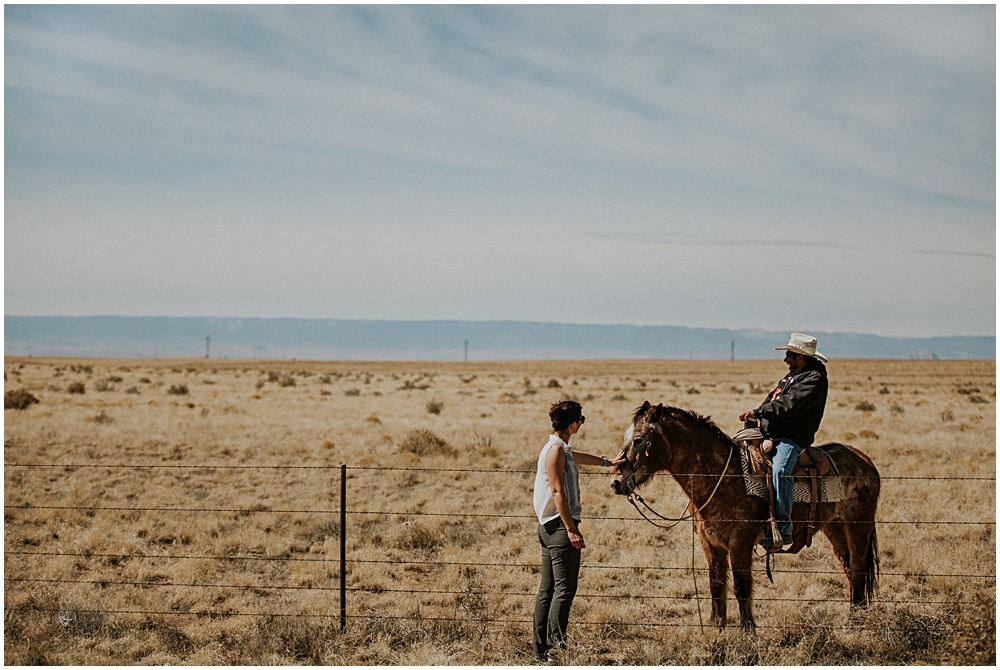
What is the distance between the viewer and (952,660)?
21.9ft

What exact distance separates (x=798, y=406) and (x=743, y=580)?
60.1 inches

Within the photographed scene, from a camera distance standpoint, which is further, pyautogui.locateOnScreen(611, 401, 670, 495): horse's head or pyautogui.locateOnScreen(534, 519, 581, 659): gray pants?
pyautogui.locateOnScreen(611, 401, 670, 495): horse's head

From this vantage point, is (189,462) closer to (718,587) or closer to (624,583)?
(624,583)

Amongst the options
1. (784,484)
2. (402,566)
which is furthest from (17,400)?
(784,484)

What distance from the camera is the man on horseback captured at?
6934 mm

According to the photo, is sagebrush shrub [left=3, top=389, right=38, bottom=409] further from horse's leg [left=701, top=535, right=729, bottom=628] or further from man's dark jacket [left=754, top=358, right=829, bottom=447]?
man's dark jacket [left=754, top=358, right=829, bottom=447]

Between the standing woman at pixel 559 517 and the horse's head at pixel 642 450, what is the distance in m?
0.40

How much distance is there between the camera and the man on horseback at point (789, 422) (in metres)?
6.93

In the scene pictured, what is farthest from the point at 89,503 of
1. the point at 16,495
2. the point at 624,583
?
the point at 624,583

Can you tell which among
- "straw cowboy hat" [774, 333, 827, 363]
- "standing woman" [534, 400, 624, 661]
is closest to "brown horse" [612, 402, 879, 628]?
"standing woman" [534, 400, 624, 661]

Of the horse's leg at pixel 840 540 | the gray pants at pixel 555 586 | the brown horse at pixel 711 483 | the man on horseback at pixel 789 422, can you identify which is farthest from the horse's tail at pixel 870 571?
the gray pants at pixel 555 586

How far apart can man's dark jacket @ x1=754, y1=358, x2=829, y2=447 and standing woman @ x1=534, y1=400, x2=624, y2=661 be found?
67.0 inches

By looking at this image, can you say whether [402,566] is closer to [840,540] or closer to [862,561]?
[840,540]

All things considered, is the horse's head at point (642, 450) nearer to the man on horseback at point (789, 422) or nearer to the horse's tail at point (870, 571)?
the man on horseback at point (789, 422)
